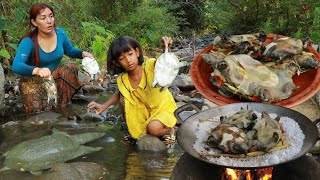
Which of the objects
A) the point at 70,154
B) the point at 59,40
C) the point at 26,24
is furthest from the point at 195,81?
the point at 26,24

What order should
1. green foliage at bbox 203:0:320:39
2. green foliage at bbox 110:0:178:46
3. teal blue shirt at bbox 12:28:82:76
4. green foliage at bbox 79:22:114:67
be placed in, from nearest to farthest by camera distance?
teal blue shirt at bbox 12:28:82:76 → green foliage at bbox 79:22:114:67 → green foliage at bbox 203:0:320:39 → green foliage at bbox 110:0:178:46

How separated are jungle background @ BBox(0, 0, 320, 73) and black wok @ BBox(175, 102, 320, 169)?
15.4ft

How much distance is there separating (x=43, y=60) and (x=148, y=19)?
7667 mm

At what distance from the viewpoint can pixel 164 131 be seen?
4.59 metres

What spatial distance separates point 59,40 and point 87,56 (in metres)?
0.75

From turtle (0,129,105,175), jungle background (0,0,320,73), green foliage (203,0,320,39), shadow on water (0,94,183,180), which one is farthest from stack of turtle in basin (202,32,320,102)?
green foliage (203,0,320,39)

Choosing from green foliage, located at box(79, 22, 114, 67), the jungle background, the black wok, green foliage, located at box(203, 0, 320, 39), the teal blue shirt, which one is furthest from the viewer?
green foliage, located at box(203, 0, 320, 39)

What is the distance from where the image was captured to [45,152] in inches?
175

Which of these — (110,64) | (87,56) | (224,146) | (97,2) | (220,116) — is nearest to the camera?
(224,146)

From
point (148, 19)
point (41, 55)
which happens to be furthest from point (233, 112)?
point (148, 19)

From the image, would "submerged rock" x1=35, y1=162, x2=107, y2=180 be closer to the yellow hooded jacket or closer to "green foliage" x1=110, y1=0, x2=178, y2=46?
the yellow hooded jacket

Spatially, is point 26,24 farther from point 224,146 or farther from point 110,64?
point 224,146

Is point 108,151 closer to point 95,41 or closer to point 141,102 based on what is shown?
point 141,102

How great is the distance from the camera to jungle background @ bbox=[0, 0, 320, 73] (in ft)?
25.7
